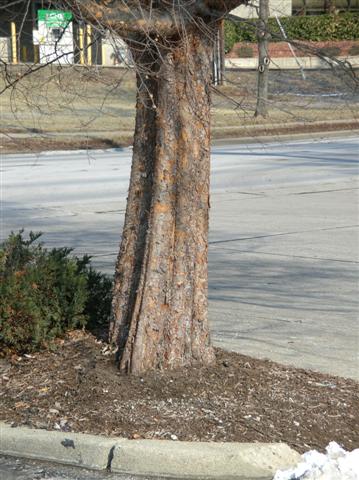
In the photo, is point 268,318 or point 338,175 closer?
point 268,318

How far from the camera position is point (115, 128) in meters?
29.4

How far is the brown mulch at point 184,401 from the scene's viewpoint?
16.8 ft

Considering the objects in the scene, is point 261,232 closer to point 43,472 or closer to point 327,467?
point 43,472

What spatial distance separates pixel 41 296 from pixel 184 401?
55.6 inches

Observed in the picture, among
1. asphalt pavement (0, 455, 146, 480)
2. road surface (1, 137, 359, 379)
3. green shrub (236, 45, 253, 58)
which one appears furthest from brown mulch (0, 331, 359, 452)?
green shrub (236, 45, 253, 58)

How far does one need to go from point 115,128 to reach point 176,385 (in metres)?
24.3

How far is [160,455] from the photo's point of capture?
483cm

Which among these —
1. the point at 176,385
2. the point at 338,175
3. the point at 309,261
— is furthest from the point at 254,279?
the point at 338,175

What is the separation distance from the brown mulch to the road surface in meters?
0.78

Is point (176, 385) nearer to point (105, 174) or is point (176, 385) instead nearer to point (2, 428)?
point (2, 428)

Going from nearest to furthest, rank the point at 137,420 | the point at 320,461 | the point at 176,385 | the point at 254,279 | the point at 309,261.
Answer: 1. the point at 320,461
2. the point at 137,420
3. the point at 176,385
4. the point at 254,279
5. the point at 309,261

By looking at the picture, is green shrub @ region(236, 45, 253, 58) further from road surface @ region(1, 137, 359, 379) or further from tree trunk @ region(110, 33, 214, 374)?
tree trunk @ region(110, 33, 214, 374)

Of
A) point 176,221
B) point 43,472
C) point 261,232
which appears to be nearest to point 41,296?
point 176,221

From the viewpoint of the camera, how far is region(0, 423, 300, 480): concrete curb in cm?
475
